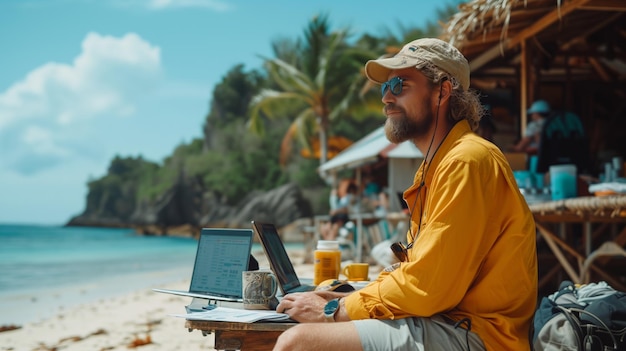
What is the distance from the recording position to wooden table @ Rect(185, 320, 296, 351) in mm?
2082

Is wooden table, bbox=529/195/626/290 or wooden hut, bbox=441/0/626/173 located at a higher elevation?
wooden hut, bbox=441/0/626/173

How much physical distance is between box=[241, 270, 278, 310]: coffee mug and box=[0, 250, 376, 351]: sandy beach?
10.0ft

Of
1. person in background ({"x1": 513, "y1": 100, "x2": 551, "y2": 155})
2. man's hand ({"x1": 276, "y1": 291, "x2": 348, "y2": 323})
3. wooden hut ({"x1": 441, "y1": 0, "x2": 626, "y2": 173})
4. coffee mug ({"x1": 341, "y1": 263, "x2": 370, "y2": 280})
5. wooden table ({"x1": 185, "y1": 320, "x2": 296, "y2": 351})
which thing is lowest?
wooden table ({"x1": 185, "y1": 320, "x2": 296, "y2": 351})

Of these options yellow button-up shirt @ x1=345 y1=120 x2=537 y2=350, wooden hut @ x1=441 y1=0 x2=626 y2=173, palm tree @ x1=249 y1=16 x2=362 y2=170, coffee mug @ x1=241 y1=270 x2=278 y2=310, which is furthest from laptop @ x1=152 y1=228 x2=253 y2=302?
palm tree @ x1=249 y1=16 x2=362 y2=170

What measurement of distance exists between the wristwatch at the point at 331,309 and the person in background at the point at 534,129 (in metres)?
5.03

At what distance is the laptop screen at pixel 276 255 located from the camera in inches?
95.3

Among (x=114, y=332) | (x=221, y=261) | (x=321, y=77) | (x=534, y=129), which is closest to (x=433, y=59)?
(x=221, y=261)

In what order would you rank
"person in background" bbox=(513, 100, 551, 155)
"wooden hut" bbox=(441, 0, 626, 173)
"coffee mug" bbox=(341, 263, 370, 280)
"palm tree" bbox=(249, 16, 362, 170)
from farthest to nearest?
"palm tree" bbox=(249, 16, 362, 170)
"person in background" bbox=(513, 100, 551, 155)
"wooden hut" bbox=(441, 0, 626, 173)
"coffee mug" bbox=(341, 263, 370, 280)

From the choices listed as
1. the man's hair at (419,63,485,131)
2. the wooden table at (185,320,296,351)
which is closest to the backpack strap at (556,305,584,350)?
the man's hair at (419,63,485,131)

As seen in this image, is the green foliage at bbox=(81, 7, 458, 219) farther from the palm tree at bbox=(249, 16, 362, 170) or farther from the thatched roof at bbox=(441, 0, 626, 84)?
the thatched roof at bbox=(441, 0, 626, 84)

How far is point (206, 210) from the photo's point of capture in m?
Answer: 50.0

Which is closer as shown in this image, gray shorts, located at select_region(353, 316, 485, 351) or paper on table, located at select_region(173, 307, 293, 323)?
gray shorts, located at select_region(353, 316, 485, 351)

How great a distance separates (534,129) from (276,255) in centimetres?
488

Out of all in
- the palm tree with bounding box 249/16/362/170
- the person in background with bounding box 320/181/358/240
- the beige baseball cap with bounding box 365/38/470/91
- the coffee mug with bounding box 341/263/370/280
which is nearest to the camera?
the beige baseball cap with bounding box 365/38/470/91
